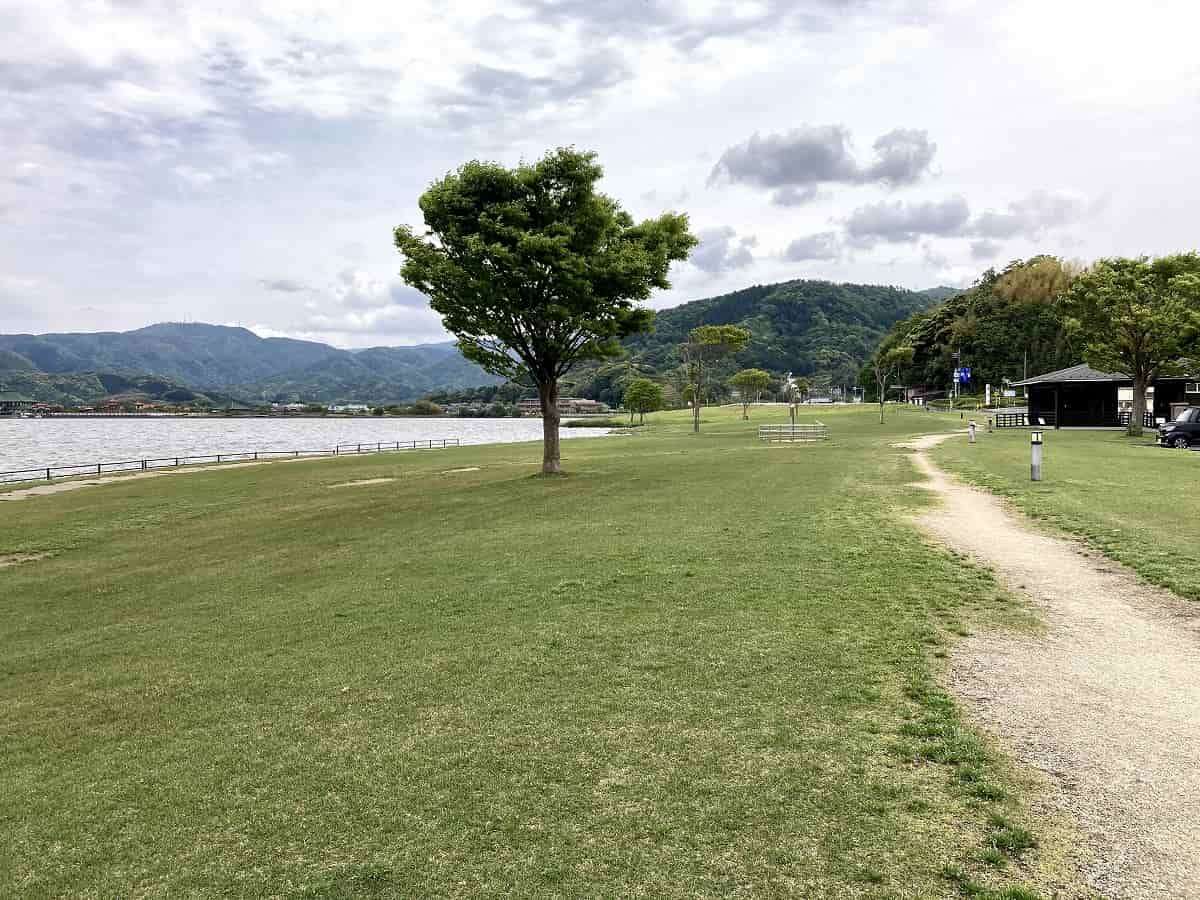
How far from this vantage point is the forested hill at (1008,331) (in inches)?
3728

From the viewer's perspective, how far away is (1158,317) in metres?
35.6

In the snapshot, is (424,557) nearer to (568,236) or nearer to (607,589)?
(607,589)

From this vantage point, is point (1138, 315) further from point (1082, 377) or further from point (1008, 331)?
point (1008, 331)

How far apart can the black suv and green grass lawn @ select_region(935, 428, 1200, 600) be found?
63.8 inches

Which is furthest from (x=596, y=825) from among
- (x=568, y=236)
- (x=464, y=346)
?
(x=464, y=346)

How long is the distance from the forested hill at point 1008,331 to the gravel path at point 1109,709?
94152mm

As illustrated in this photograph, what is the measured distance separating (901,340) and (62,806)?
142452 millimetres

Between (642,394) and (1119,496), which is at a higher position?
(642,394)

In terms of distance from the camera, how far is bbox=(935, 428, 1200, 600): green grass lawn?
33.2ft

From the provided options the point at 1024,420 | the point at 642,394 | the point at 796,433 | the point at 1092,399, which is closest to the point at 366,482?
the point at 796,433

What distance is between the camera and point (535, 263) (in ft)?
74.6

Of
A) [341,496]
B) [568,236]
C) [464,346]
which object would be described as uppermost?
[568,236]

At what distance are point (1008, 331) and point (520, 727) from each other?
11123 cm

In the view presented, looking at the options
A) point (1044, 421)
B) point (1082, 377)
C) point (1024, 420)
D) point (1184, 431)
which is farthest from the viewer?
point (1024, 420)
